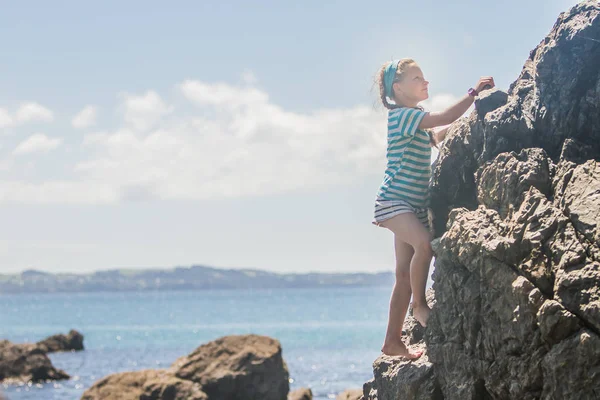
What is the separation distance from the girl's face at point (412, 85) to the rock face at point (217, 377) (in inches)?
529

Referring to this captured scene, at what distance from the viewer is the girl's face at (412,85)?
7.55m

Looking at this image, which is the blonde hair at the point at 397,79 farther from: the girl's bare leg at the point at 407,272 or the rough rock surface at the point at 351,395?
the rough rock surface at the point at 351,395

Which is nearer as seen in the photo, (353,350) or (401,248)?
(401,248)

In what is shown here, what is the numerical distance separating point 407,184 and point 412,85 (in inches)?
34.9

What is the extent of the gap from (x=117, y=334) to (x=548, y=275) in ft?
284

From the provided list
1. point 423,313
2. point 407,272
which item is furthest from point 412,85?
point 423,313

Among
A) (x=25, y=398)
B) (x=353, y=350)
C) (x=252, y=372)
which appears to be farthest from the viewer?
(x=353, y=350)

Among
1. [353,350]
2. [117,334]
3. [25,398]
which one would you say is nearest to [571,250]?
[25,398]

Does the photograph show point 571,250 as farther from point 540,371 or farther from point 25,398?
point 25,398

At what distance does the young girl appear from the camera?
23.5 feet

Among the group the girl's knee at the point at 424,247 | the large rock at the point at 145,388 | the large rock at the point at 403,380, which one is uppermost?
the girl's knee at the point at 424,247

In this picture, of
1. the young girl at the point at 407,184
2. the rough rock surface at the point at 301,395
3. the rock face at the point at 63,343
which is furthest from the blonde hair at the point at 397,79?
the rock face at the point at 63,343

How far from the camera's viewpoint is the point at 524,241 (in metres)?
5.95

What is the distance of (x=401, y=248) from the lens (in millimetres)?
7414
